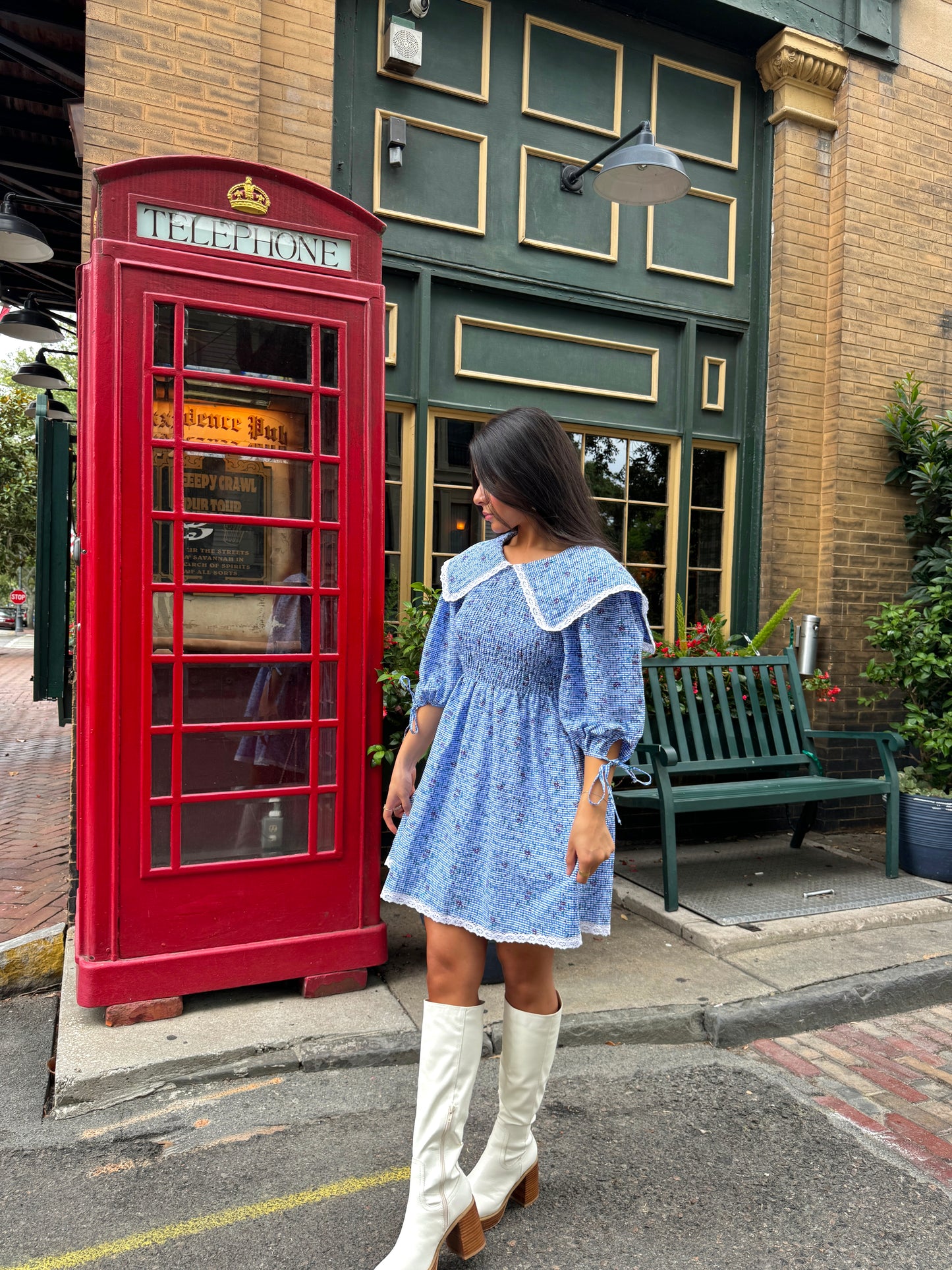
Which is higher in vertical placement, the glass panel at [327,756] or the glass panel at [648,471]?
the glass panel at [648,471]

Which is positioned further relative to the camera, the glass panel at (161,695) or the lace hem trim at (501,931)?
the glass panel at (161,695)

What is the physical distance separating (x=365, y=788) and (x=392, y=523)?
7.27ft

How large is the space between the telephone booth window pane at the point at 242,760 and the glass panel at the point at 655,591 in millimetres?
3299

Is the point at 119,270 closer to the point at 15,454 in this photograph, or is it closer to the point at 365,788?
the point at 365,788

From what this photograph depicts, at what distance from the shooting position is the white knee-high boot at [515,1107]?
2.23 metres

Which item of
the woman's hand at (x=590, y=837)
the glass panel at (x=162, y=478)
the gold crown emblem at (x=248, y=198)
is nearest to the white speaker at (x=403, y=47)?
the gold crown emblem at (x=248, y=198)

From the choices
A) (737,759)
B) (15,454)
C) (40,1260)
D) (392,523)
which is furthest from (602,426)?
(15,454)

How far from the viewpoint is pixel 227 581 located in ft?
11.2

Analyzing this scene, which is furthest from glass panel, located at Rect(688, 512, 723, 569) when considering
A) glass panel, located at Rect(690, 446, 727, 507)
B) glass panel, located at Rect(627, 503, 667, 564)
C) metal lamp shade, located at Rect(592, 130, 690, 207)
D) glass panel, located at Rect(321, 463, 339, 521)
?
glass panel, located at Rect(321, 463, 339, 521)

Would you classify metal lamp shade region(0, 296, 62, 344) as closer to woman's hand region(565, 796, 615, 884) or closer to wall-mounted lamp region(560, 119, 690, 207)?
wall-mounted lamp region(560, 119, 690, 207)

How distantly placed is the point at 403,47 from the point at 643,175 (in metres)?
1.59

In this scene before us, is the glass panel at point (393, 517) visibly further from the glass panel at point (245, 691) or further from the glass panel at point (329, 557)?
→ the glass panel at point (245, 691)

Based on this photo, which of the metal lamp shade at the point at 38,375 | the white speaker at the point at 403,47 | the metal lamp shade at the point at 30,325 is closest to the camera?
the white speaker at the point at 403,47

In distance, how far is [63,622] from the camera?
4148mm
